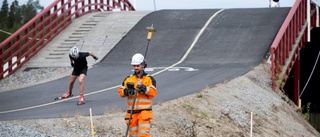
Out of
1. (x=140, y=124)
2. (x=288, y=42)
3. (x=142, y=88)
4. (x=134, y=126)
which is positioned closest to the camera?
(x=142, y=88)

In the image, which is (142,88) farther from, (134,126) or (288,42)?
(288,42)

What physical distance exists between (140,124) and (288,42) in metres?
16.3

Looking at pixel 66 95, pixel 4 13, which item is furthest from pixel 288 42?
pixel 4 13

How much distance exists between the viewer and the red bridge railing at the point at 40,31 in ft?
97.1

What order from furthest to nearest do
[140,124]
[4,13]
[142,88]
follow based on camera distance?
[4,13]
[140,124]
[142,88]

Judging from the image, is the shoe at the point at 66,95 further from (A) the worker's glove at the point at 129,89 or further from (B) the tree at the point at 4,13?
(B) the tree at the point at 4,13

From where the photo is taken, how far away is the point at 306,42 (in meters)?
32.6

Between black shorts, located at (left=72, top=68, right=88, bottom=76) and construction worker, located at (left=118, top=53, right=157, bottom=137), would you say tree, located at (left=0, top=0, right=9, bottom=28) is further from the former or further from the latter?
construction worker, located at (left=118, top=53, right=157, bottom=137)

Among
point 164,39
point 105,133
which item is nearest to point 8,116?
point 105,133

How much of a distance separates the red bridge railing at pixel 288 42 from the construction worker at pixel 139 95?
1240 cm

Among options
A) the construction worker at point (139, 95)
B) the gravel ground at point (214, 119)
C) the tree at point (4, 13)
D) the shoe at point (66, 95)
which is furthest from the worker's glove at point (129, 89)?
the tree at point (4, 13)

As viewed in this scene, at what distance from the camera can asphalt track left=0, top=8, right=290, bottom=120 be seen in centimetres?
2047

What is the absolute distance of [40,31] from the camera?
106ft

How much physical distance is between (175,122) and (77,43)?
1614 centimetres
